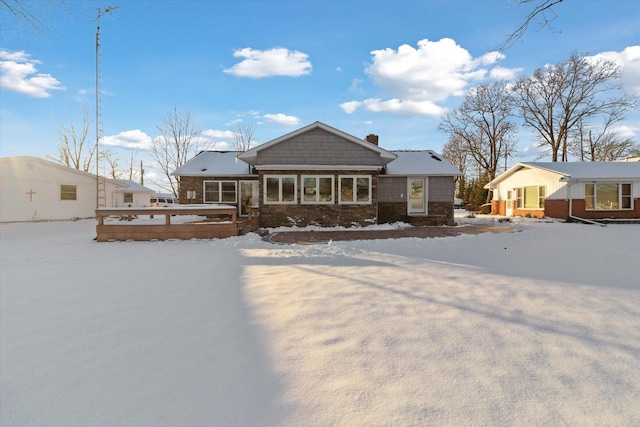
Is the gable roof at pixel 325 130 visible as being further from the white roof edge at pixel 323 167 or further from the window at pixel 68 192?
the window at pixel 68 192

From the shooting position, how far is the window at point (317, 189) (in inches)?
557

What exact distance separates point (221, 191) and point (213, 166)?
173cm

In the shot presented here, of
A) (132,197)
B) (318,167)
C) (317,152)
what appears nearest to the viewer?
(318,167)

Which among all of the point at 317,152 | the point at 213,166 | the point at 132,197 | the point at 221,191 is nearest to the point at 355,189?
the point at 317,152

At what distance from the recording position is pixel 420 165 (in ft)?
55.5

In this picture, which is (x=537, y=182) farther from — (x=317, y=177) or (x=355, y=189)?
(x=317, y=177)

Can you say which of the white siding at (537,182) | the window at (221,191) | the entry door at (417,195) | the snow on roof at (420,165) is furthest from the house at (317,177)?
the white siding at (537,182)

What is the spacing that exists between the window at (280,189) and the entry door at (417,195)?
20.2 ft

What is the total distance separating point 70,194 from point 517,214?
29.4m

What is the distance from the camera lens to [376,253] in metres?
7.75

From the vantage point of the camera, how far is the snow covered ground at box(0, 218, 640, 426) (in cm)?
227

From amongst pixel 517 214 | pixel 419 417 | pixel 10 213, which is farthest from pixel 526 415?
pixel 10 213

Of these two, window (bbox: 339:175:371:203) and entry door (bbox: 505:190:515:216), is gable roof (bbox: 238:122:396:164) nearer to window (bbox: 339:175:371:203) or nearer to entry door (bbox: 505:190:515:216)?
window (bbox: 339:175:371:203)

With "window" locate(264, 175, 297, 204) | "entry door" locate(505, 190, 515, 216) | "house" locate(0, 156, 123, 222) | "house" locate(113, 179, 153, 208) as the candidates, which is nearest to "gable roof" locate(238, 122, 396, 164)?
"window" locate(264, 175, 297, 204)
